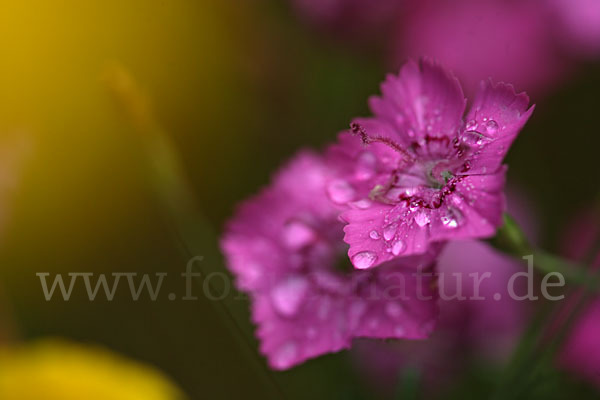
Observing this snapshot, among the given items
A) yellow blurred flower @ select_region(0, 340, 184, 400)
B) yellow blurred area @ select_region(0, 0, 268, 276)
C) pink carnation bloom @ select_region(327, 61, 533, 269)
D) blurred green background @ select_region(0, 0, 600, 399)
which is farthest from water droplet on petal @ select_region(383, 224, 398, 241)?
yellow blurred area @ select_region(0, 0, 268, 276)

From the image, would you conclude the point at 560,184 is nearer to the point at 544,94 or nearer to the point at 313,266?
the point at 544,94

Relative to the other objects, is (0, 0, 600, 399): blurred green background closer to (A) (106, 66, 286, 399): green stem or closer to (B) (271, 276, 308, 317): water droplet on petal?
(A) (106, 66, 286, 399): green stem

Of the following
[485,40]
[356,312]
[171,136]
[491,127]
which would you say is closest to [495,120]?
[491,127]

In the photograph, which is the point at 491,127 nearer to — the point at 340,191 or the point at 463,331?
the point at 340,191

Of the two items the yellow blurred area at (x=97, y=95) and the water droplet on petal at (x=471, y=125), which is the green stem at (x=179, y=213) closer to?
the water droplet on petal at (x=471, y=125)

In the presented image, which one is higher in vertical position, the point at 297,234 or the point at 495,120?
the point at 495,120

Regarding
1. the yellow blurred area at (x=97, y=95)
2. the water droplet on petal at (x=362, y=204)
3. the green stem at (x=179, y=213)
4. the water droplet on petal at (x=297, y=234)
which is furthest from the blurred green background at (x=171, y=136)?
the water droplet on petal at (x=362, y=204)
